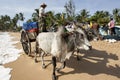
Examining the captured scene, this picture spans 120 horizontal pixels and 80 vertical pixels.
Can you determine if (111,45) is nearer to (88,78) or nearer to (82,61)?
(82,61)

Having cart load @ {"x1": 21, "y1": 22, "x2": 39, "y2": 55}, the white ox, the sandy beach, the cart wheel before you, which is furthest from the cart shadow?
the cart wheel

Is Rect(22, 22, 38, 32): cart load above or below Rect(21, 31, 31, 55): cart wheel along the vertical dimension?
above

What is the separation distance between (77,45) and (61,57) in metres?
0.71

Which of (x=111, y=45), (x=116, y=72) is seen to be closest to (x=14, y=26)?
(x=111, y=45)

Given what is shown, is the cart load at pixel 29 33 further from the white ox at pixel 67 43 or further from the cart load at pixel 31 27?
the white ox at pixel 67 43

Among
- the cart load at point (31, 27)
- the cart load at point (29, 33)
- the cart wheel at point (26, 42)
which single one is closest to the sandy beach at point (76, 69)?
the cart wheel at point (26, 42)

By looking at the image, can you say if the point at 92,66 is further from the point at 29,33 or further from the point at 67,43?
the point at 29,33

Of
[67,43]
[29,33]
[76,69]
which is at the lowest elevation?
→ [76,69]

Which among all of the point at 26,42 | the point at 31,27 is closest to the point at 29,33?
the point at 31,27

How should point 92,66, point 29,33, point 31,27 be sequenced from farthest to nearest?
1. point 29,33
2. point 31,27
3. point 92,66

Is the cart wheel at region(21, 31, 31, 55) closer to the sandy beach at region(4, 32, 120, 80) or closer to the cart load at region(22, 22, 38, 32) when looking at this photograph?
the cart load at region(22, 22, 38, 32)

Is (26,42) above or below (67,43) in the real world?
below

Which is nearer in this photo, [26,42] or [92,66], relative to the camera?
[92,66]

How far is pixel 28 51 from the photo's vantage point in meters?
13.6
